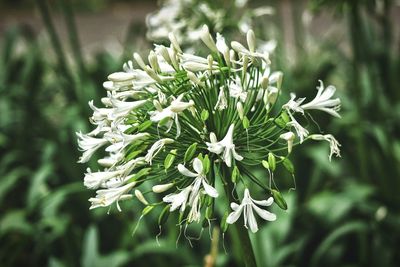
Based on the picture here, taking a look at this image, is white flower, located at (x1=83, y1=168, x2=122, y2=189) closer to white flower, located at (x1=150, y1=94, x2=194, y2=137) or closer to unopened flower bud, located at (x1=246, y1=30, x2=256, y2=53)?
white flower, located at (x1=150, y1=94, x2=194, y2=137)

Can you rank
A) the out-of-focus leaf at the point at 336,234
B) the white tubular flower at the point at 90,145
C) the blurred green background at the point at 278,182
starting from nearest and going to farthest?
1. the white tubular flower at the point at 90,145
2. the out-of-focus leaf at the point at 336,234
3. the blurred green background at the point at 278,182

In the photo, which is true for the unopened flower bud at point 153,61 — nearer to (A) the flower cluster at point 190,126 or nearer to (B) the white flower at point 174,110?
(A) the flower cluster at point 190,126

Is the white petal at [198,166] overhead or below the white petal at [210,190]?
overhead

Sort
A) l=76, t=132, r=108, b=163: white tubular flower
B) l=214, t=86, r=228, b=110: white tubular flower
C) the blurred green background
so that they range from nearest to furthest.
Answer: l=214, t=86, r=228, b=110: white tubular flower, l=76, t=132, r=108, b=163: white tubular flower, the blurred green background

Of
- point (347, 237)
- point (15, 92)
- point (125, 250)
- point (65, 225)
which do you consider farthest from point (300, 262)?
point (15, 92)

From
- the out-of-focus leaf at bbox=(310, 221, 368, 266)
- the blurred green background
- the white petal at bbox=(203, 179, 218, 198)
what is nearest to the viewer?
the white petal at bbox=(203, 179, 218, 198)

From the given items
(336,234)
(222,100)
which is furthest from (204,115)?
(336,234)

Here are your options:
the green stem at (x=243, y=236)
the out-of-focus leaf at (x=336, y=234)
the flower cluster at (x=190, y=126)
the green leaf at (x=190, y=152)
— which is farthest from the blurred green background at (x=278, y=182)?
the green leaf at (x=190, y=152)

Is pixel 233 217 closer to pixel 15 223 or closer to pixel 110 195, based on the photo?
pixel 110 195

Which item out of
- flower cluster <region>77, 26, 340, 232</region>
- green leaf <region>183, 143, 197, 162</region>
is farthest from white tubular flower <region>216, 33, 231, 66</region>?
green leaf <region>183, 143, 197, 162</region>
